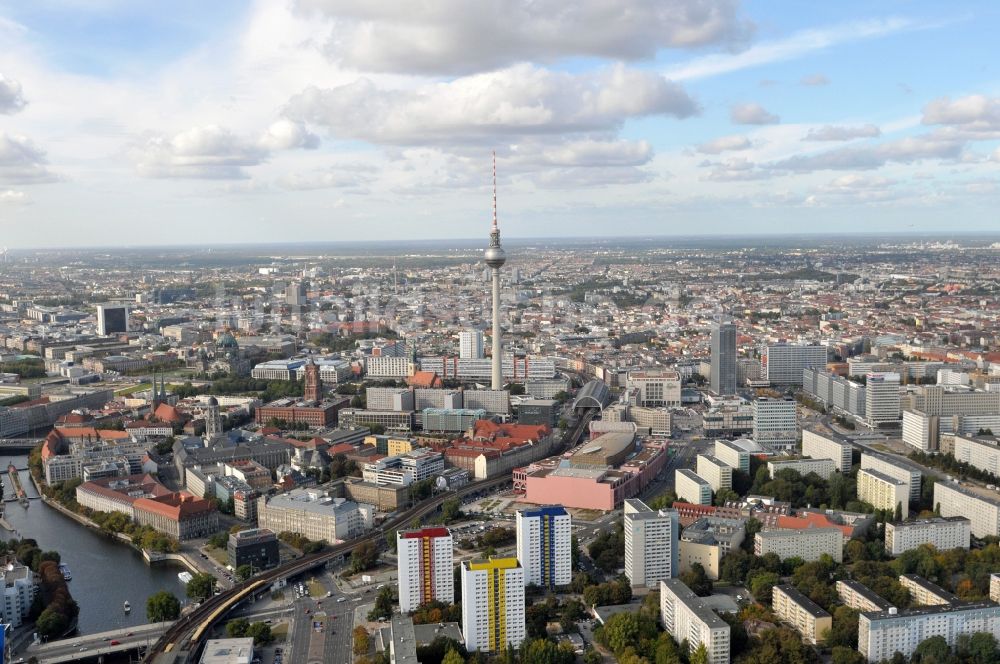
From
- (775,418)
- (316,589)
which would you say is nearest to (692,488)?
(775,418)

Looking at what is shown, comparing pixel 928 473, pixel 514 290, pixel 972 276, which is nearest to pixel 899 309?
pixel 972 276

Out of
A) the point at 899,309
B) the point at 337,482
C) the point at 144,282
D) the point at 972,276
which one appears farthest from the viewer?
the point at 144,282

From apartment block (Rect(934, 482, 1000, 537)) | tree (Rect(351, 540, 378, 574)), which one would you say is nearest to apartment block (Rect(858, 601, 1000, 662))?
apartment block (Rect(934, 482, 1000, 537))

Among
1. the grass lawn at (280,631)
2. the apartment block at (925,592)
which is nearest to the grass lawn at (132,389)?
the grass lawn at (280,631)

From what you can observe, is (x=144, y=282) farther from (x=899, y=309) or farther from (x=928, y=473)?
(x=928, y=473)

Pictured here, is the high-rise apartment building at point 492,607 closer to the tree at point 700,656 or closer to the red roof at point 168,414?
the tree at point 700,656

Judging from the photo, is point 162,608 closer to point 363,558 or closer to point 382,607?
point 382,607
